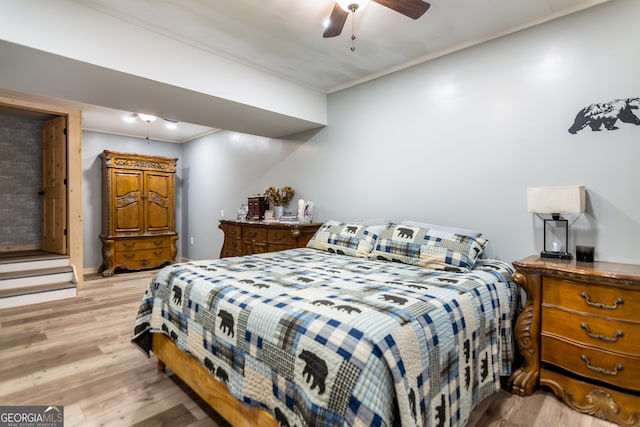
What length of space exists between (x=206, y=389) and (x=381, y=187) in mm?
2365

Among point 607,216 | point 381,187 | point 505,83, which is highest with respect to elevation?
point 505,83

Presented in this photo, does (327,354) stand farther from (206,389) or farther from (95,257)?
(95,257)

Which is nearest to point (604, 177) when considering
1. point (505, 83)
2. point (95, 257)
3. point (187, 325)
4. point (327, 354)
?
point (505, 83)

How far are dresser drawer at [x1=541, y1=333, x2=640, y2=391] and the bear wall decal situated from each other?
4.65ft

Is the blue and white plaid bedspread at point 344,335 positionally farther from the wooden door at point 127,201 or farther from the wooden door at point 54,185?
the wooden door at point 127,201

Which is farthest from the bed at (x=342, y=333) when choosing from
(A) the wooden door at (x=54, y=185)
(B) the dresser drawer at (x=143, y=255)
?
(B) the dresser drawer at (x=143, y=255)

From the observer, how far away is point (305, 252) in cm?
299

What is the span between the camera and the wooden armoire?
5230 millimetres

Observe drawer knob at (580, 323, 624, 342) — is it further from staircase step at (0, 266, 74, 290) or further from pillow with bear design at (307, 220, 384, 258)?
staircase step at (0, 266, 74, 290)

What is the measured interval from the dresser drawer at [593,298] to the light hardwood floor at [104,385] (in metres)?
0.60

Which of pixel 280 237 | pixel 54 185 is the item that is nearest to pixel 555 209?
pixel 280 237

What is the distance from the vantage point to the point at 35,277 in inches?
158

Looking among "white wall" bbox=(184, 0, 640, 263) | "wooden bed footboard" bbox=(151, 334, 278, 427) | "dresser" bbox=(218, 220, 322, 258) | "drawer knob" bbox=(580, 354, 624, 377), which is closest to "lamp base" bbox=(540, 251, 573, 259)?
"white wall" bbox=(184, 0, 640, 263)

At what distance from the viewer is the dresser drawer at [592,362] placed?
5.53 ft
